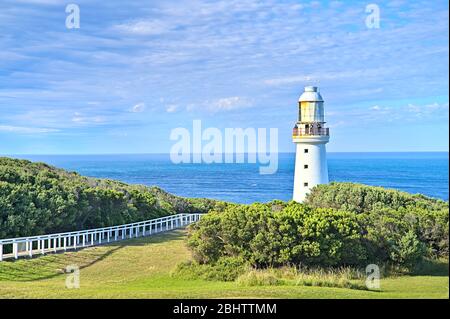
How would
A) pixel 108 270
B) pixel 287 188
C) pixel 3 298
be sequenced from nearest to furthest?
pixel 3 298 → pixel 108 270 → pixel 287 188

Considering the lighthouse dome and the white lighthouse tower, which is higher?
the lighthouse dome

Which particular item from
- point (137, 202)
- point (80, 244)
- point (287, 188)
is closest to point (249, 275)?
point (80, 244)

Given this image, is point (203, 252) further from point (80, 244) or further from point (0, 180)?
point (0, 180)

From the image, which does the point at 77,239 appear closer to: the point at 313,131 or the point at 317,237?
the point at 317,237

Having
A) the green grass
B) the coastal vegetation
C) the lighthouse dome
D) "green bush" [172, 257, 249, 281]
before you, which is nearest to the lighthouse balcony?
the lighthouse dome

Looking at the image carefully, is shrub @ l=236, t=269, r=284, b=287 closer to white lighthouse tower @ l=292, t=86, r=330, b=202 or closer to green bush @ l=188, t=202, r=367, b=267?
green bush @ l=188, t=202, r=367, b=267

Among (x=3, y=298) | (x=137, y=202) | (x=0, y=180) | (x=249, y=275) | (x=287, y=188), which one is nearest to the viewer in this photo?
(x=3, y=298)

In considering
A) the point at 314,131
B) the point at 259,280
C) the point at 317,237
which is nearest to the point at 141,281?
the point at 259,280

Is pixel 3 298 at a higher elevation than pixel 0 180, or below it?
below

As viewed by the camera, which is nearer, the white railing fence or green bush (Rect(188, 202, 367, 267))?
green bush (Rect(188, 202, 367, 267))
